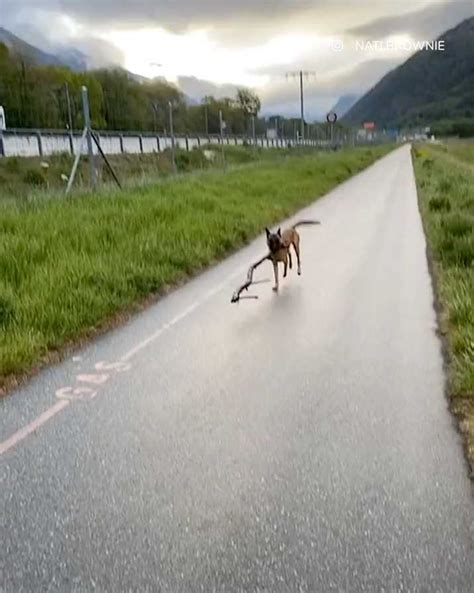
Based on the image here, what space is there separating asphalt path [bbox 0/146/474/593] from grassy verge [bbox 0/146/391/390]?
49cm

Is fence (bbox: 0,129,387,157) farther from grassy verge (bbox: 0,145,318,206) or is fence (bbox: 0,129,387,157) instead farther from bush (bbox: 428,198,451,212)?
bush (bbox: 428,198,451,212)

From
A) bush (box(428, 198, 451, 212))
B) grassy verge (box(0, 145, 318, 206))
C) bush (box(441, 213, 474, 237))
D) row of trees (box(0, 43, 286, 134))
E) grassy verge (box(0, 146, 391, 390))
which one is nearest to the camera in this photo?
grassy verge (box(0, 146, 391, 390))

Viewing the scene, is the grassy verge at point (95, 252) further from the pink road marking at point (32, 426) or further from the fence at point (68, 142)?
the fence at point (68, 142)

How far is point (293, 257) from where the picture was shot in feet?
38.4

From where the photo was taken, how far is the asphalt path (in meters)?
3.11

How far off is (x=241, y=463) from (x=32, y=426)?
5.40 feet

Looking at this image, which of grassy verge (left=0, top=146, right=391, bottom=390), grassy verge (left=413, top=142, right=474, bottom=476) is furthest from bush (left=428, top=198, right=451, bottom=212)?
grassy verge (left=0, top=146, right=391, bottom=390)

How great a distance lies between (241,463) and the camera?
13.5 ft

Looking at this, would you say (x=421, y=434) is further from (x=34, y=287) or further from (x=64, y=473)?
(x=34, y=287)

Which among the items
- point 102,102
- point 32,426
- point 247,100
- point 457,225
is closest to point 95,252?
point 32,426

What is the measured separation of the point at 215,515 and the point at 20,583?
1.01 meters

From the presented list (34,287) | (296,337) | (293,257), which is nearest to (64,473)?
(296,337)

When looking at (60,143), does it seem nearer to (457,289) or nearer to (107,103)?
(457,289)

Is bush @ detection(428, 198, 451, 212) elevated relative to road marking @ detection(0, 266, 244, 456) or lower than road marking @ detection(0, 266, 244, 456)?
lower
